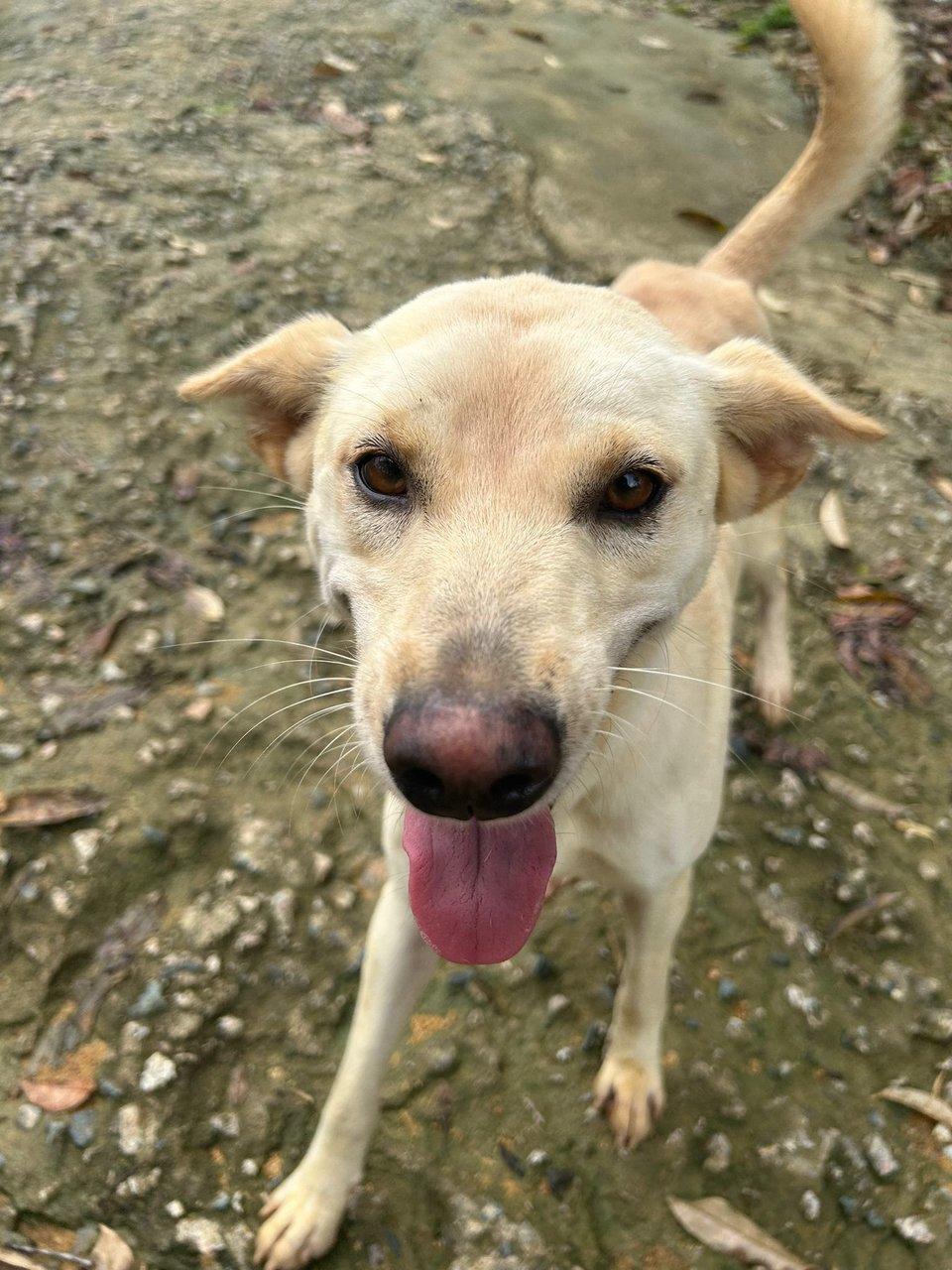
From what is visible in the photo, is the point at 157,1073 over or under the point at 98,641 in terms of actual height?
under

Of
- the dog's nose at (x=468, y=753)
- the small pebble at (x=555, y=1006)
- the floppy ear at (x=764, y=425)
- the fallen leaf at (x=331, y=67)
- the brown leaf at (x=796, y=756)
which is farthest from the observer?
the fallen leaf at (x=331, y=67)

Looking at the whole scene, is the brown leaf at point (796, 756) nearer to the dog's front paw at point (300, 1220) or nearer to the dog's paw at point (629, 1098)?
the dog's paw at point (629, 1098)

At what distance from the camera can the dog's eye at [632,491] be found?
5.70 feet

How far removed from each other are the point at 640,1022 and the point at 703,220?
5.09 metres

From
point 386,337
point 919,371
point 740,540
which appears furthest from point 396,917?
point 919,371

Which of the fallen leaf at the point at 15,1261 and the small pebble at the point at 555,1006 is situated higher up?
the small pebble at the point at 555,1006

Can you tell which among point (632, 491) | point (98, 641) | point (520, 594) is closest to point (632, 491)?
point (632, 491)

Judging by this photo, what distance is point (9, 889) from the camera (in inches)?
108

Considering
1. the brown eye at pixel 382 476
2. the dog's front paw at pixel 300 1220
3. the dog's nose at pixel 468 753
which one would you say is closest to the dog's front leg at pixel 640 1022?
the dog's front paw at pixel 300 1220

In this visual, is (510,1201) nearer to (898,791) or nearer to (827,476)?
(898,791)

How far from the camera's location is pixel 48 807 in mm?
2928

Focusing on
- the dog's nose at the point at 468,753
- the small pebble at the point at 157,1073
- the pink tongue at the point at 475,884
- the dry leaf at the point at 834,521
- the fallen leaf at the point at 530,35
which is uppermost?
the fallen leaf at the point at 530,35

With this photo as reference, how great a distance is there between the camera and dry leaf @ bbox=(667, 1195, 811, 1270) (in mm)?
2354

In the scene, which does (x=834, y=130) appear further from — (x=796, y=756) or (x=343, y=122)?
(x=343, y=122)
